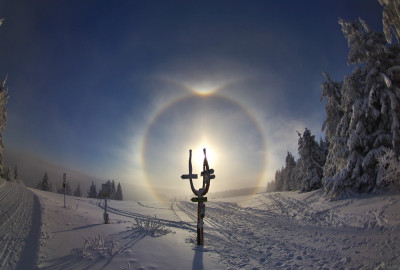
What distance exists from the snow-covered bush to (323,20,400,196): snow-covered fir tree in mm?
761

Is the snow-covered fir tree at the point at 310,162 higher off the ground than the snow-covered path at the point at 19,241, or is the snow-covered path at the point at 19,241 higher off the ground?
the snow-covered fir tree at the point at 310,162

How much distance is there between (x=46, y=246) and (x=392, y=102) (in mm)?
18420

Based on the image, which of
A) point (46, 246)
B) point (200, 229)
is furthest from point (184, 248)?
point (46, 246)

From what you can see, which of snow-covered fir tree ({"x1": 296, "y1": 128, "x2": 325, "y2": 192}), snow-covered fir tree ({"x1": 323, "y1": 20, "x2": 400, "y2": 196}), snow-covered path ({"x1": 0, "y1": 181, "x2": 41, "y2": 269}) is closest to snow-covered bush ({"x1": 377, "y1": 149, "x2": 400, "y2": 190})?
snow-covered fir tree ({"x1": 323, "y1": 20, "x2": 400, "y2": 196})

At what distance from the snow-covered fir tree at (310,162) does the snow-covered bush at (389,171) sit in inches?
531

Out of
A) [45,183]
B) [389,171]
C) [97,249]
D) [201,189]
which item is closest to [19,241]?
[97,249]

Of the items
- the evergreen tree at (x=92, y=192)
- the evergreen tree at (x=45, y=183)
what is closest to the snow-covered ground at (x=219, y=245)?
the evergreen tree at (x=45, y=183)

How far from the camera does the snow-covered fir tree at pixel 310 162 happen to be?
958 inches

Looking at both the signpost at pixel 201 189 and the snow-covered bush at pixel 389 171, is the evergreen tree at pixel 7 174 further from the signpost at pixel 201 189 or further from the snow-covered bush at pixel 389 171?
the snow-covered bush at pixel 389 171

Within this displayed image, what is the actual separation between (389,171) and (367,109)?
459cm

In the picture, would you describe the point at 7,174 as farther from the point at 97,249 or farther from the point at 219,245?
the point at 219,245

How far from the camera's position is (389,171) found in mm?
10820

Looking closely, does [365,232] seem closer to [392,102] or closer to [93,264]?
[392,102]

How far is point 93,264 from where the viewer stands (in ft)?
16.4
